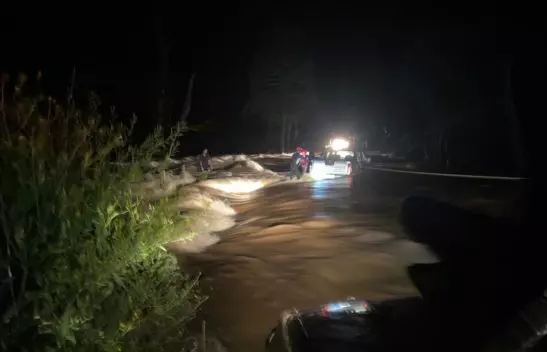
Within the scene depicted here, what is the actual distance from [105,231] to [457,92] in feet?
125

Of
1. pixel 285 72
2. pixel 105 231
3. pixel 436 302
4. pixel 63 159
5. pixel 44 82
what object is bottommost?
pixel 436 302

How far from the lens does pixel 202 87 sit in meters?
46.4

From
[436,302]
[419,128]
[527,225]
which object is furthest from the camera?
[419,128]

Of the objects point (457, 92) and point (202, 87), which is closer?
point (457, 92)

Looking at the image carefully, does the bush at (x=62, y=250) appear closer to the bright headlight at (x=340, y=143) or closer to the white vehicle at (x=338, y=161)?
the white vehicle at (x=338, y=161)

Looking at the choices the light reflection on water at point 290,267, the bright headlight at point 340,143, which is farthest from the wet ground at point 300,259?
the bright headlight at point 340,143

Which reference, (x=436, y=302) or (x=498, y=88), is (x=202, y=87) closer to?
(x=498, y=88)

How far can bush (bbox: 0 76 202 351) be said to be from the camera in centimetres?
419

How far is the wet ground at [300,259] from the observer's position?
24.2 feet

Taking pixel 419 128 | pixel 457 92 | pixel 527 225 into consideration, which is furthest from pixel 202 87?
pixel 527 225

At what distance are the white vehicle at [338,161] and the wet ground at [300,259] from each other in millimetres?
13493

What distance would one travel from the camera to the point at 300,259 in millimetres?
9812

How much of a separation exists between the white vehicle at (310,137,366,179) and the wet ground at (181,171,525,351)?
13493 millimetres

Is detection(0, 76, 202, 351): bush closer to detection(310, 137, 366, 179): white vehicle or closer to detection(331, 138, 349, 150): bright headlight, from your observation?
detection(310, 137, 366, 179): white vehicle
